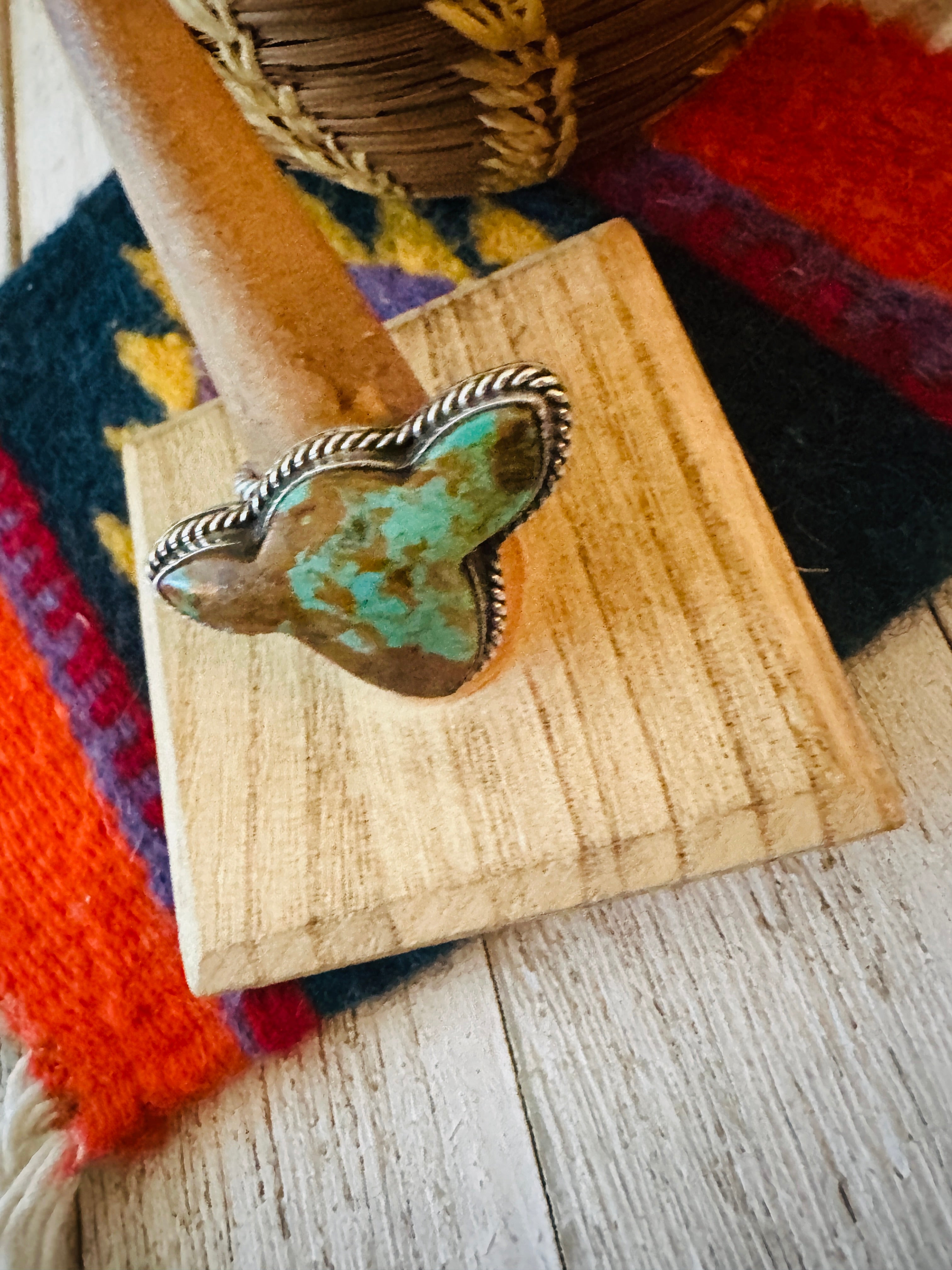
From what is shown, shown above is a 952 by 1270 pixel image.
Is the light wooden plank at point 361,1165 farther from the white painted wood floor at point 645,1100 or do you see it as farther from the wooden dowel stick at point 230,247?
the wooden dowel stick at point 230,247

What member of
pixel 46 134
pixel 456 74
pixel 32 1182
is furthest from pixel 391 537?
pixel 46 134

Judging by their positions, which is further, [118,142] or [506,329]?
[506,329]

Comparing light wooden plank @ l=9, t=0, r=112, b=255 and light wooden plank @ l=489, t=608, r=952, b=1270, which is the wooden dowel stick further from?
light wooden plank @ l=9, t=0, r=112, b=255

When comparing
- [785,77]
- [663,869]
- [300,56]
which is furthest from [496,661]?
[785,77]

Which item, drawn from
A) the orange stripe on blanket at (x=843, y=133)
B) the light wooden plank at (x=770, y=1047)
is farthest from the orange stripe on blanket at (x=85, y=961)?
the orange stripe on blanket at (x=843, y=133)

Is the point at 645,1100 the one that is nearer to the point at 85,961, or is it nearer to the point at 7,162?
the point at 85,961

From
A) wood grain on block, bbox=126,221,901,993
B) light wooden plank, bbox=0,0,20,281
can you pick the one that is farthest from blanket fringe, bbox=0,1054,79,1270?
light wooden plank, bbox=0,0,20,281

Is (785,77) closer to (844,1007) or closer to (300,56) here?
(300,56)
